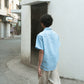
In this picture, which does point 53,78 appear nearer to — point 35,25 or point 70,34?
point 70,34

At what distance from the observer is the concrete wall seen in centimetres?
506

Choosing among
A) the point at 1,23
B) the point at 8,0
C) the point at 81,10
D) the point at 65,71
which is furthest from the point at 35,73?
the point at 8,0

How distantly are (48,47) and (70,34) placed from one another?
8.11 feet

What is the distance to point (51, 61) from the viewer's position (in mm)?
2994

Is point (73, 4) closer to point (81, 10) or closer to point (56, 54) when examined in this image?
A: point (81, 10)

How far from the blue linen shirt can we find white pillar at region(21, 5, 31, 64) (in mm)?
4220

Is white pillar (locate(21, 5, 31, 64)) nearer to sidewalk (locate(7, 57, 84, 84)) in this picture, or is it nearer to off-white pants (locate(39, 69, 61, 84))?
sidewalk (locate(7, 57, 84, 84))

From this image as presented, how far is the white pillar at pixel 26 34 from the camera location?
23.5 ft

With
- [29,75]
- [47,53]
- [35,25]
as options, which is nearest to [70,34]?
[29,75]

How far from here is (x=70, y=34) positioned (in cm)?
523

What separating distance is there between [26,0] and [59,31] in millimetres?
2255

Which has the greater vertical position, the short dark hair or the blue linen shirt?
the short dark hair

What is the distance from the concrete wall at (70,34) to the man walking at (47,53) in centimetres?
219

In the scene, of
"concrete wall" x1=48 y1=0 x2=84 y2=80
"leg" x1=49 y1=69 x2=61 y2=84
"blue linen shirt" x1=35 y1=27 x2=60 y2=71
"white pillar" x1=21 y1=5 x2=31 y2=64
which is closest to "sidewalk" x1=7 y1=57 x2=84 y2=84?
"concrete wall" x1=48 y1=0 x2=84 y2=80
